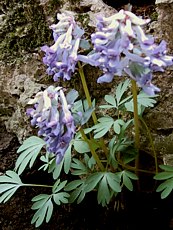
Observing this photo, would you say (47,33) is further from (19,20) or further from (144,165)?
(144,165)

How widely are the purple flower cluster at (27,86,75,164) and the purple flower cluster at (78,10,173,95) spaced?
5.3 inches

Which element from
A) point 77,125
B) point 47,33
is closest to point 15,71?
point 47,33

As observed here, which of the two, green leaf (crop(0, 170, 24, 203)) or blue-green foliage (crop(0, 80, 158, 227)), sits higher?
blue-green foliage (crop(0, 80, 158, 227))

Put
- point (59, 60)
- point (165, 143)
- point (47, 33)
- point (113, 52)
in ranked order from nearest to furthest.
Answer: point (113, 52)
point (59, 60)
point (165, 143)
point (47, 33)

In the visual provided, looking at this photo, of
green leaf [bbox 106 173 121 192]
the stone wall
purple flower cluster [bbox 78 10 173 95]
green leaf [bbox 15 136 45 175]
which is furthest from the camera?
the stone wall

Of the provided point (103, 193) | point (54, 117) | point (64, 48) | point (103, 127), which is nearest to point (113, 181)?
point (103, 193)

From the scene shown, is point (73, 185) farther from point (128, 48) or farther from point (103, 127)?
point (128, 48)

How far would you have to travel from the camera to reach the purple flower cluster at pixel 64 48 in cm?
90

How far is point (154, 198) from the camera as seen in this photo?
127 cm

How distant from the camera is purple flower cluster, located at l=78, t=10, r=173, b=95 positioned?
2.71 ft

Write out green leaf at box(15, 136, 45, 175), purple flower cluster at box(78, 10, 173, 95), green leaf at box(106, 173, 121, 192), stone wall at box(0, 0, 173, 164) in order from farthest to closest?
stone wall at box(0, 0, 173, 164), green leaf at box(15, 136, 45, 175), green leaf at box(106, 173, 121, 192), purple flower cluster at box(78, 10, 173, 95)

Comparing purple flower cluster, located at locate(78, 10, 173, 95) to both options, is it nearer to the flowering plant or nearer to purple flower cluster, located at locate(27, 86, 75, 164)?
the flowering plant

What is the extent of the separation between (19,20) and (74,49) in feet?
1.60

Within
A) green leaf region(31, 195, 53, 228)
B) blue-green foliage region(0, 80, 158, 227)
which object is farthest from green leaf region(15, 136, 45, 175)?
green leaf region(31, 195, 53, 228)
